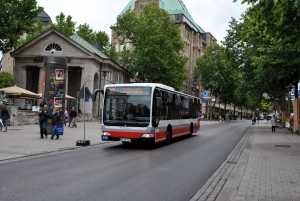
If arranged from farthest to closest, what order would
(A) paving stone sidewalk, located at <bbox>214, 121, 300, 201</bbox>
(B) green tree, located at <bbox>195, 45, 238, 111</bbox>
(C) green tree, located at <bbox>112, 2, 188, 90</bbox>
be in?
(B) green tree, located at <bbox>195, 45, 238, 111</bbox> → (C) green tree, located at <bbox>112, 2, 188, 90</bbox> → (A) paving stone sidewalk, located at <bbox>214, 121, 300, 201</bbox>

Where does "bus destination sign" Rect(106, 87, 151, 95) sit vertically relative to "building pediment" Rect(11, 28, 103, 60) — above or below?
below

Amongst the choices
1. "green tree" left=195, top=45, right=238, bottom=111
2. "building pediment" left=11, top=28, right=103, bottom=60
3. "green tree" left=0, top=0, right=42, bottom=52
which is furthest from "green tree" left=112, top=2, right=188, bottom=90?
"green tree" left=195, top=45, right=238, bottom=111

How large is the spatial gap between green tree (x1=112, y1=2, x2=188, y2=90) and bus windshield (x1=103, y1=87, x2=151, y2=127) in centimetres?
3676

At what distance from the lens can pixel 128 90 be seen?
50.5 feet

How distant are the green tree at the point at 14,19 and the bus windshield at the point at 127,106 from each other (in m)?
19.2

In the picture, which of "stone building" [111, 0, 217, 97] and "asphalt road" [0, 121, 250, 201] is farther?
"stone building" [111, 0, 217, 97]

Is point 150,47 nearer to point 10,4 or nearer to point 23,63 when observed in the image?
point 23,63

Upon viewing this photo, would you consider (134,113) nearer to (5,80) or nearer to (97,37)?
(97,37)

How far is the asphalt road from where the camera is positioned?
269 inches

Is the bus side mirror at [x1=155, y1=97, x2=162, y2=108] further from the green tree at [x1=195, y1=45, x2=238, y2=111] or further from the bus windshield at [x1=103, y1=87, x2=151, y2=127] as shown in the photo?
the green tree at [x1=195, y1=45, x2=238, y2=111]

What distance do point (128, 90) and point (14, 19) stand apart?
797 inches

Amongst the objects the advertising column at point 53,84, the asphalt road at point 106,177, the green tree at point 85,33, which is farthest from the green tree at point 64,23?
the asphalt road at point 106,177

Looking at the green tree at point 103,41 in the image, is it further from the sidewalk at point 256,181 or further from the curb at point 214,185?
the curb at point 214,185

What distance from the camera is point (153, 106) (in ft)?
49.4
